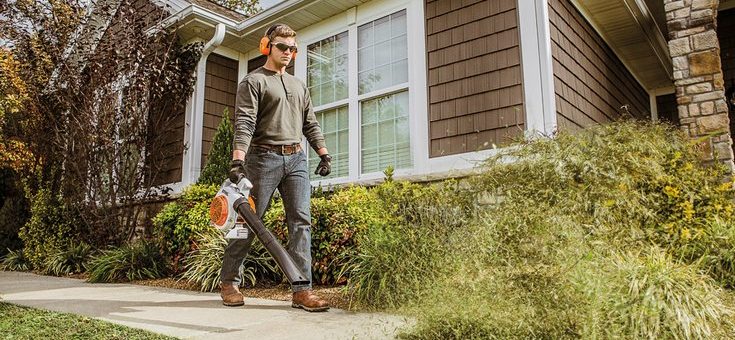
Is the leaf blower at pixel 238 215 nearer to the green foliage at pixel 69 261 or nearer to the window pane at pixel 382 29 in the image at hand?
the window pane at pixel 382 29

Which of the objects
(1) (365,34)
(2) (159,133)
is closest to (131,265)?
(2) (159,133)

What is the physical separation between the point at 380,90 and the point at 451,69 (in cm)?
94

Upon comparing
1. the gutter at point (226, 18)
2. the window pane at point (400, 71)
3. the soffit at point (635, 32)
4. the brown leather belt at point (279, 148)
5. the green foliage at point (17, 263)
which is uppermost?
the gutter at point (226, 18)

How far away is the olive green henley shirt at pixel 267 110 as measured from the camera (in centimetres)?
316

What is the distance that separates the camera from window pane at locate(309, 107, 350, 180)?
641 centimetres

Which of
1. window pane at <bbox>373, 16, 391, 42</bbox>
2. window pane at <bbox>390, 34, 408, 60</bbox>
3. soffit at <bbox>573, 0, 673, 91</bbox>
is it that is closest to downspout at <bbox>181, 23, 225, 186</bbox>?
window pane at <bbox>373, 16, 391, 42</bbox>

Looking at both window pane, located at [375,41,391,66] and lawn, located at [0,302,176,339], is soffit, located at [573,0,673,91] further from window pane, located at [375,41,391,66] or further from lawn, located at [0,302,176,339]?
lawn, located at [0,302,176,339]

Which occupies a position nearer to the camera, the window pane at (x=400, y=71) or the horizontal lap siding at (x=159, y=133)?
the window pane at (x=400, y=71)

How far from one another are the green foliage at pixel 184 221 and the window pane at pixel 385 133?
1.90 meters

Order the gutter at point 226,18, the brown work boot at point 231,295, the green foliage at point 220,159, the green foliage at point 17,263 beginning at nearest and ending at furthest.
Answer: the brown work boot at point 231,295
the green foliage at point 220,159
the gutter at point 226,18
the green foliage at point 17,263

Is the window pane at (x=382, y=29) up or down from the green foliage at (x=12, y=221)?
up

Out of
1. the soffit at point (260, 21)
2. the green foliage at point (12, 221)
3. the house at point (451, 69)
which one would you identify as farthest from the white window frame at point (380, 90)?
the green foliage at point (12, 221)

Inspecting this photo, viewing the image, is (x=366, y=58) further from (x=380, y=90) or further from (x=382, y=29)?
(x=380, y=90)

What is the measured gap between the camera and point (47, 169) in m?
8.98
